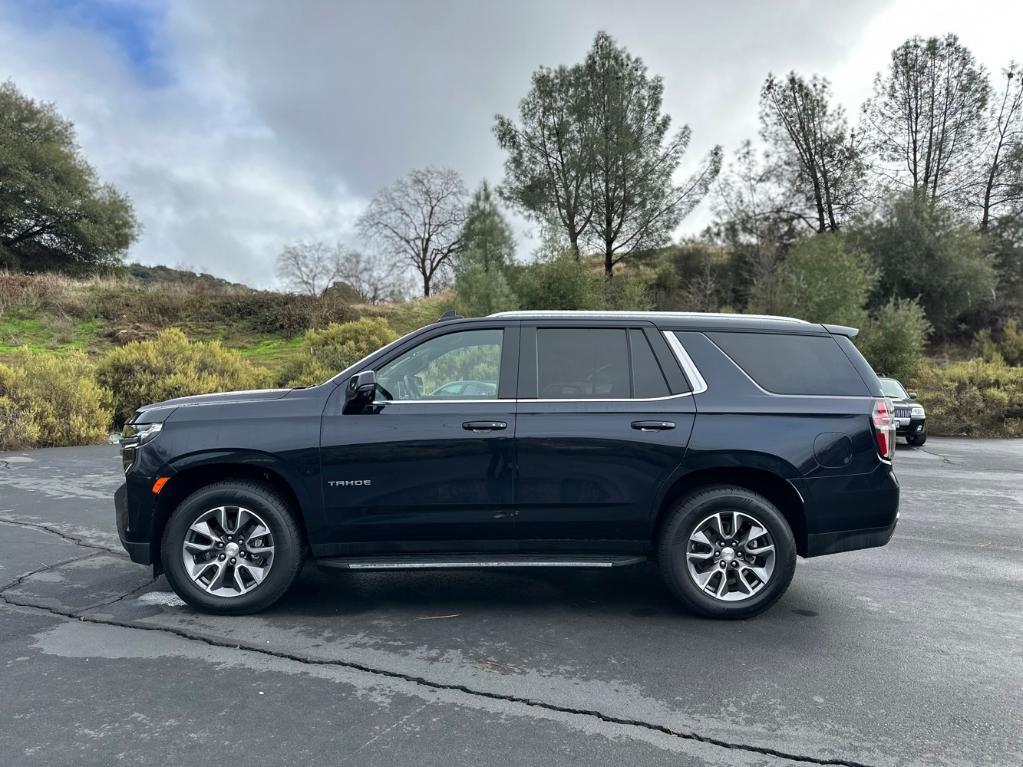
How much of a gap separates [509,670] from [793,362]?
8.86 feet

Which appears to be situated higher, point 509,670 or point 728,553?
point 728,553

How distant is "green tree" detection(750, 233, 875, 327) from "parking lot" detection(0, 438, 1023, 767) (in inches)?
787

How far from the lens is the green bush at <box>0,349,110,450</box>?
1109 cm

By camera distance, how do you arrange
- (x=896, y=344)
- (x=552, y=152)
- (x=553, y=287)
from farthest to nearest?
(x=552, y=152)
(x=553, y=287)
(x=896, y=344)

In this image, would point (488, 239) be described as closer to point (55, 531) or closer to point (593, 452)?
point (55, 531)

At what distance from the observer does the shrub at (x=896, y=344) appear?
896 inches

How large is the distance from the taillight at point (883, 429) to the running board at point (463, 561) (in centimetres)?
178

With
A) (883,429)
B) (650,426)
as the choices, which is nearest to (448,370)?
(650,426)

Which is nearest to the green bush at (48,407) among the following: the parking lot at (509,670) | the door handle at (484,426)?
the parking lot at (509,670)

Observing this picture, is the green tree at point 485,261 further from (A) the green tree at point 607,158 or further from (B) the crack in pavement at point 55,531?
(B) the crack in pavement at point 55,531

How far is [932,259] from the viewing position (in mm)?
31609

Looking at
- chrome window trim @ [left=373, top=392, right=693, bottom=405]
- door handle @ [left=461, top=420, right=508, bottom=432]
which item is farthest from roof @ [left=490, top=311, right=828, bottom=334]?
door handle @ [left=461, top=420, right=508, bottom=432]

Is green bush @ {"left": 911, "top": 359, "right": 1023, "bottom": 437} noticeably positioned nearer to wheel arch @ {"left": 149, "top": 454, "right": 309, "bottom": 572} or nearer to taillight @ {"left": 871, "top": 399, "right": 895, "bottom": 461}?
taillight @ {"left": 871, "top": 399, "right": 895, "bottom": 461}

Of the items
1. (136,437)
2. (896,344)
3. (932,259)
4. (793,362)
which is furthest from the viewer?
(932,259)
